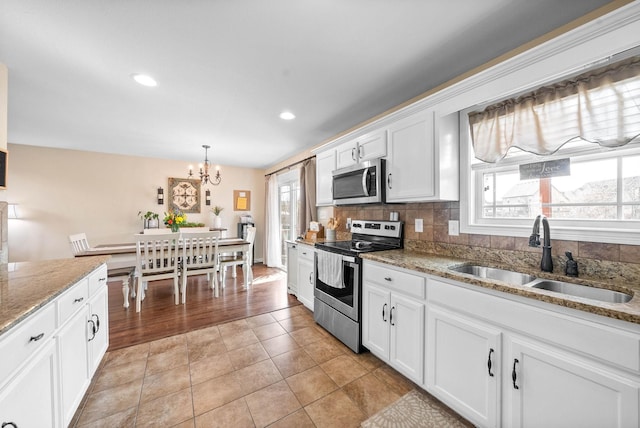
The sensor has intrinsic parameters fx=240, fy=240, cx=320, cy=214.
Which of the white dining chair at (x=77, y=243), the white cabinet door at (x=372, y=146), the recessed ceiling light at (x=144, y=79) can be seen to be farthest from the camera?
the white dining chair at (x=77, y=243)

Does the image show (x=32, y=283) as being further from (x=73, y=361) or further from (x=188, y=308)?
(x=188, y=308)

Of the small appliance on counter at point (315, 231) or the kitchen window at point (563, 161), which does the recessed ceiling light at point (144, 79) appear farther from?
the kitchen window at point (563, 161)

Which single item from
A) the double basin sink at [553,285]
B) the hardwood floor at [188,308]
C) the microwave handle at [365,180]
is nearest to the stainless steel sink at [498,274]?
the double basin sink at [553,285]

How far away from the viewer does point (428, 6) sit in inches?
52.9

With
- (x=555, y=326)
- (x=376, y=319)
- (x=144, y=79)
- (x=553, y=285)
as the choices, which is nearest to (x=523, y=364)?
(x=555, y=326)

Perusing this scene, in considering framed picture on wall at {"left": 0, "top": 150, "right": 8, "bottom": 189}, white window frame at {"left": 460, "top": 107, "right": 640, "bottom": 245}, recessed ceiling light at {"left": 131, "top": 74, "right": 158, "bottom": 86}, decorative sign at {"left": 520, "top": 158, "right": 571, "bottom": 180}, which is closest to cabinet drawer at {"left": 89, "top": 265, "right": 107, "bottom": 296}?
framed picture on wall at {"left": 0, "top": 150, "right": 8, "bottom": 189}

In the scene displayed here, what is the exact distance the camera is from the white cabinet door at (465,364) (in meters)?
1.24

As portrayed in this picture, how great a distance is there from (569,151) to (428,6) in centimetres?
121

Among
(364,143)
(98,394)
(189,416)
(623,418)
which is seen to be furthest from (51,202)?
(623,418)

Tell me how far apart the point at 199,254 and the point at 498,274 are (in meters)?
3.51

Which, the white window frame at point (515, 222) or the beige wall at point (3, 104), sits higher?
the beige wall at point (3, 104)

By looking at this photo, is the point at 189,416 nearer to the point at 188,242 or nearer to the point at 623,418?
the point at 623,418

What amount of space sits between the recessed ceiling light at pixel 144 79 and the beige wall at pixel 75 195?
136 inches

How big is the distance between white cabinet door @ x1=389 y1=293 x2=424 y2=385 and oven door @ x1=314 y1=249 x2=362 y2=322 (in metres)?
0.37
